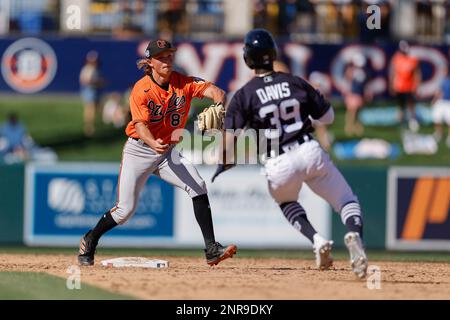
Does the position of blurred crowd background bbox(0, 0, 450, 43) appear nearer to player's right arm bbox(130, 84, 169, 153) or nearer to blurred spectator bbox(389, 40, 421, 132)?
blurred spectator bbox(389, 40, 421, 132)

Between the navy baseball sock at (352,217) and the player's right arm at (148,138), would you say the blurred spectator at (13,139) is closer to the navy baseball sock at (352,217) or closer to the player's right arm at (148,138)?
the player's right arm at (148,138)

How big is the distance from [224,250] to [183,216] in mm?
7501

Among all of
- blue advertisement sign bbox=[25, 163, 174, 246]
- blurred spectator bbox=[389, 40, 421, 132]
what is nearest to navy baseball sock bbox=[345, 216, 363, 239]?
blue advertisement sign bbox=[25, 163, 174, 246]

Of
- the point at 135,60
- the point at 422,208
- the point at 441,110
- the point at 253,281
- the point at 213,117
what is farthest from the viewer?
the point at 135,60

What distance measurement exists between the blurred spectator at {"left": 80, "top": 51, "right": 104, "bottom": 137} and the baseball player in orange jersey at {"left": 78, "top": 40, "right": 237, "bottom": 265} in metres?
13.6

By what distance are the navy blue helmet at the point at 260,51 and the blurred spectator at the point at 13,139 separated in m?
13.8

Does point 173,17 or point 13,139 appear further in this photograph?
point 173,17

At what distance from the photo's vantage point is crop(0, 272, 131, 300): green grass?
28.2 ft

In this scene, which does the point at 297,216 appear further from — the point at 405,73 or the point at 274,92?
the point at 405,73

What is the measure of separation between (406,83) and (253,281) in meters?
16.0

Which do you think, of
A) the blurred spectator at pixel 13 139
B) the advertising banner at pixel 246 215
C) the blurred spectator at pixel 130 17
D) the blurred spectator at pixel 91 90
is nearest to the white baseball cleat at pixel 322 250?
the advertising banner at pixel 246 215

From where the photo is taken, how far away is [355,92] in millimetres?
24547

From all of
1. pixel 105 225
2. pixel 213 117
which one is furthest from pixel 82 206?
pixel 213 117

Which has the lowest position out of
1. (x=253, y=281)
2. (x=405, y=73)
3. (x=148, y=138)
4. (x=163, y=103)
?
(x=253, y=281)
